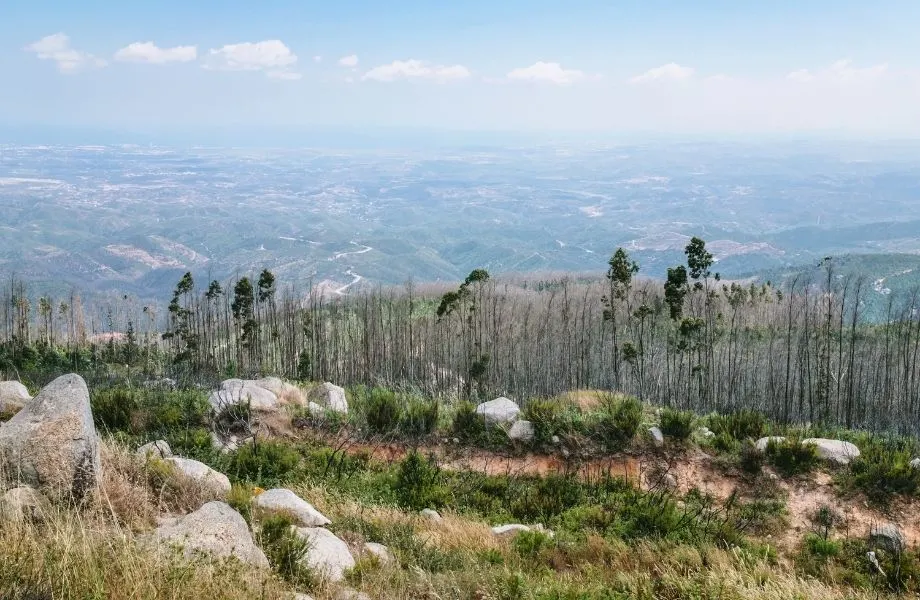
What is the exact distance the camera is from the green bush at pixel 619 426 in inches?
523

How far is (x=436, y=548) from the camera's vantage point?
25.9 feet

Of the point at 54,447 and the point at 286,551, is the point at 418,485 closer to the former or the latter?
the point at 286,551

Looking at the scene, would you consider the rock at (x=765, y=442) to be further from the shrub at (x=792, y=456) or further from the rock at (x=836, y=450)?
the rock at (x=836, y=450)

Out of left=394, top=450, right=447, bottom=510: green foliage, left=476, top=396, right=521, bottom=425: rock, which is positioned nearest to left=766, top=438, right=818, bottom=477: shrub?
left=476, top=396, right=521, bottom=425: rock

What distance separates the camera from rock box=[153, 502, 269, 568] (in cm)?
593

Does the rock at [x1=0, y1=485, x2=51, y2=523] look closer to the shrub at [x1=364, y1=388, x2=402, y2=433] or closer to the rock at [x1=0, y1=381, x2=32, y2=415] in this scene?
the rock at [x1=0, y1=381, x2=32, y2=415]

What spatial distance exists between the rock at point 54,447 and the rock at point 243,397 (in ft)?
19.8

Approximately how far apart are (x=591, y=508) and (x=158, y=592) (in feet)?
22.9

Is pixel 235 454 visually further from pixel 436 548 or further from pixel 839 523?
pixel 839 523

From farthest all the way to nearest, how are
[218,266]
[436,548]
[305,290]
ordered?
[218,266] < [305,290] < [436,548]

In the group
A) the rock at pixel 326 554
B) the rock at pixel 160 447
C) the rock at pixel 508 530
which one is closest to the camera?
the rock at pixel 326 554

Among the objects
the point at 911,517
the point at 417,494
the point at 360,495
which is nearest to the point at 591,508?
the point at 417,494

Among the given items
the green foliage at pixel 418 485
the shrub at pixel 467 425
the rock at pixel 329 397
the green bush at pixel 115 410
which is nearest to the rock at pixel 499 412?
the shrub at pixel 467 425

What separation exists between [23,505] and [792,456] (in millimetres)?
12367
